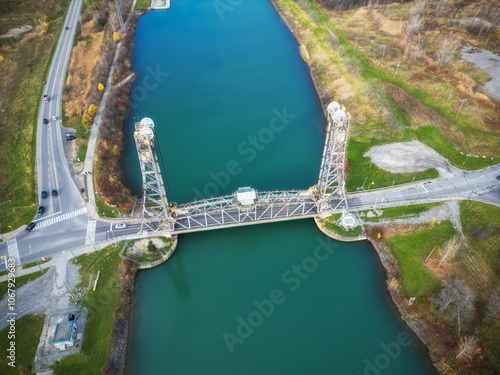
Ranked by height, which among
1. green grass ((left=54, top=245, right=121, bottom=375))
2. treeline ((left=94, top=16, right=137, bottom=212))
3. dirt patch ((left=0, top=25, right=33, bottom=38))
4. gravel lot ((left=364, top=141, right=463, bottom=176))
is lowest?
green grass ((left=54, top=245, right=121, bottom=375))

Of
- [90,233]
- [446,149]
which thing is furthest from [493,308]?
[90,233]

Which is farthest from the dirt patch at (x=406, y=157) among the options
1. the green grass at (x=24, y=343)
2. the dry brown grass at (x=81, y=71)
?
the dry brown grass at (x=81, y=71)

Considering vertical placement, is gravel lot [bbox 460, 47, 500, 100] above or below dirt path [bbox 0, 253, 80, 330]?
above

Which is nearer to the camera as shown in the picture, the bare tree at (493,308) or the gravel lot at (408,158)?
the bare tree at (493,308)

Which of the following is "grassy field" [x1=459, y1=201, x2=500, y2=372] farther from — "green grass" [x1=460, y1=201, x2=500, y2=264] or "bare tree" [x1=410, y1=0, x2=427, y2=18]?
"bare tree" [x1=410, y1=0, x2=427, y2=18]

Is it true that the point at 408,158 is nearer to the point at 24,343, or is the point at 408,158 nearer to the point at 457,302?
the point at 457,302

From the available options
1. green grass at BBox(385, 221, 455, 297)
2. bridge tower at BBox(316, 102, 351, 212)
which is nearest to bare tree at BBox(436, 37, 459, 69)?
bridge tower at BBox(316, 102, 351, 212)

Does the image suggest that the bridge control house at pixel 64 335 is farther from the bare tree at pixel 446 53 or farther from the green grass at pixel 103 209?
the bare tree at pixel 446 53
